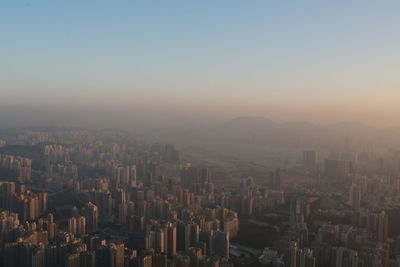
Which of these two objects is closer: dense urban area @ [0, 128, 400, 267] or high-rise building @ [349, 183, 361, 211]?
dense urban area @ [0, 128, 400, 267]

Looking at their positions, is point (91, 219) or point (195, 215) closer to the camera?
point (195, 215)

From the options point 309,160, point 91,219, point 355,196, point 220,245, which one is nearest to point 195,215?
point 220,245

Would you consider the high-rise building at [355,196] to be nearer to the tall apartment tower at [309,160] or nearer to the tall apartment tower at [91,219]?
the tall apartment tower at [309,160]

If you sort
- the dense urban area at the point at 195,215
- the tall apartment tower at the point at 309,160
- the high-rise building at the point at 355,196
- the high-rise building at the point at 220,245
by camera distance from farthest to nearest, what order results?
the tall apartment tower at the point at 309,160 → the high-rise building at the point at 355,196 → the high-rise building at the point at 220,245 → the dense urban area at the point at 195,215

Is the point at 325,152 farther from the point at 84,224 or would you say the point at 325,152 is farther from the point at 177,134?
the point at 84,224

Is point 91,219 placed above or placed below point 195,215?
below

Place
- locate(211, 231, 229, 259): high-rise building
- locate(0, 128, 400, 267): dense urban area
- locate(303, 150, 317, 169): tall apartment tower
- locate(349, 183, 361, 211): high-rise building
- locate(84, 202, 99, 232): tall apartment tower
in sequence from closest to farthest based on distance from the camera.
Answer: locate(0, 128, 400, 267): dense urban area → locate(211, 231, 229, 259): high-rise building → locate(84, 202, 99, 232): tall apartment tower → locate(349, 183, 361, 211): high-rise building → locate(303, 150, 317, 169): tall apartment tower

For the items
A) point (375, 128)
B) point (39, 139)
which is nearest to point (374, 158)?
point (375, 128)

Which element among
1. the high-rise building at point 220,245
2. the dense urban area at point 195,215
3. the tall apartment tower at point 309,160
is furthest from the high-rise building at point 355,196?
the tall apartment tower at point 309,160

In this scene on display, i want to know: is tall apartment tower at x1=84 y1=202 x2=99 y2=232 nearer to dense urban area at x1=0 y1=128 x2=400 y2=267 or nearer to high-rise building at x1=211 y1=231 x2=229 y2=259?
dense urban area at x1=0 y1=128 x2=400 y2=267

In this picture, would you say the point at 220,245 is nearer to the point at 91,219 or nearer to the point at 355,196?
the point at 91,219

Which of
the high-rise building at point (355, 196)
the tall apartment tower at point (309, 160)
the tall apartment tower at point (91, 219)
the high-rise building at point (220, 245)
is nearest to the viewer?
the high-rise building at point (220, 245)

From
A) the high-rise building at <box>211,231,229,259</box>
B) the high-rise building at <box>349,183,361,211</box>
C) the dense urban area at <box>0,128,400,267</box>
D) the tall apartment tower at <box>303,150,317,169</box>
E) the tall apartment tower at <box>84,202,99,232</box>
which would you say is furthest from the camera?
Answer: the tall apartment tower at <box>303,150,317,169</box>

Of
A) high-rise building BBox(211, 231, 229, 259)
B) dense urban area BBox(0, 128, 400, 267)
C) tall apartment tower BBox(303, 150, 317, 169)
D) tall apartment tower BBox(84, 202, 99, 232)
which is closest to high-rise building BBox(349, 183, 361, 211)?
dense urban area BBox(0, 128, 400, 267)
